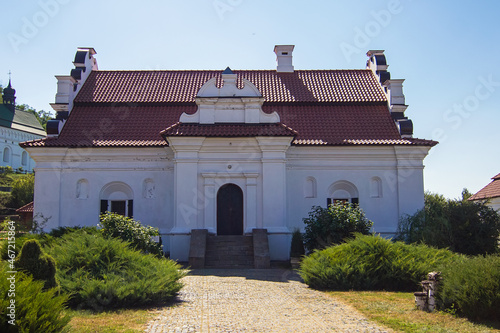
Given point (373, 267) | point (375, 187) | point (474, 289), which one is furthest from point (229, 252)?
point (474, 289)

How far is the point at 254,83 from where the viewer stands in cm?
2633

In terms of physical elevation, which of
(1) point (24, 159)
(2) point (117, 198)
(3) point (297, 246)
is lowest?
(3) point (297, 246)

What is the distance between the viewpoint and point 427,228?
61.6 ft

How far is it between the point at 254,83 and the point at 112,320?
19111 millimetres

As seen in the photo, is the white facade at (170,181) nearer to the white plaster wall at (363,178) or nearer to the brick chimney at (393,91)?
the white plaster wall at (363,178)

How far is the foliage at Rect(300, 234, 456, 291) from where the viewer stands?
13.0m

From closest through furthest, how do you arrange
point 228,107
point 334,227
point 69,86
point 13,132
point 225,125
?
point 334,227 < point 225,125 < point 228,107 < point 69,86 < point 13,132

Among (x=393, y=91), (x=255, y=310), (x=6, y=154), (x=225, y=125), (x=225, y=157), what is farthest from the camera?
(x=6, y=154)

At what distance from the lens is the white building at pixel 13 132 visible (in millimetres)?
85188

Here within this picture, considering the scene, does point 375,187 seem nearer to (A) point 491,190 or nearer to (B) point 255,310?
(B) point 255,310

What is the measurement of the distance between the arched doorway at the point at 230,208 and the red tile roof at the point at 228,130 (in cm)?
249

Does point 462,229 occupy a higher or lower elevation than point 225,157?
lower

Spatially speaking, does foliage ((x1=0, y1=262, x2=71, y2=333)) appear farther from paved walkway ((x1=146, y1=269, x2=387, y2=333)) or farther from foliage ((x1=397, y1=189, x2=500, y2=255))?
foliage ((x1=397, y1=189, x2=500, y2=255))

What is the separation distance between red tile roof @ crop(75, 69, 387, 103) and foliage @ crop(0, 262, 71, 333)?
18.3 meters
